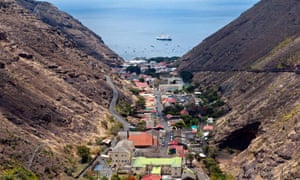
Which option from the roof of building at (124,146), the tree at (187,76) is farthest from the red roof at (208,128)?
the tree at (187,76)

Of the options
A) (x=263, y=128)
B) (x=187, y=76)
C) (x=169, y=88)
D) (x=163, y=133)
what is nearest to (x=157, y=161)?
(x=263, y=128)

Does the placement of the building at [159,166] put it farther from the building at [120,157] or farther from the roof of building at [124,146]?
the roof of building at [124,146]

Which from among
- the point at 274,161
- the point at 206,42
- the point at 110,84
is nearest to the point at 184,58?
the point at 206,42

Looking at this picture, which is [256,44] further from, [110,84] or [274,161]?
[274,161]

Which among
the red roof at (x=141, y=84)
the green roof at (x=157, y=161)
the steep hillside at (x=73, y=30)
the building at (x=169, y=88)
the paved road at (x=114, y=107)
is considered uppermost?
the steep hillside at (x=73, y=30)

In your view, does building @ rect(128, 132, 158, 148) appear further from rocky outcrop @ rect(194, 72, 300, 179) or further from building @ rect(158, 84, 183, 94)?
building @ rect(158, 84, 183, 94)

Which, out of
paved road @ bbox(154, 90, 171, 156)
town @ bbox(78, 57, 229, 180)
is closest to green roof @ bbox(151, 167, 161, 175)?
town @ bbox(78, 57, 229, 180)
